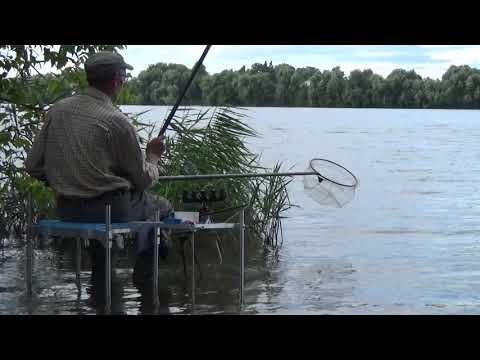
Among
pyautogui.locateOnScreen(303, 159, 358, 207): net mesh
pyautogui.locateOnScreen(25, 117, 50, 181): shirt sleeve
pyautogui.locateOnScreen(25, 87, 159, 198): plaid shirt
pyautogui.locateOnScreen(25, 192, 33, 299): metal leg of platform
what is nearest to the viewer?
pyautogui.locateOnScreen(25, 87, 159, 198): plaid shirt

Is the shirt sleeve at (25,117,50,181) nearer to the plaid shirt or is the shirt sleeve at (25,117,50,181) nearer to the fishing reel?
the plaid shirt

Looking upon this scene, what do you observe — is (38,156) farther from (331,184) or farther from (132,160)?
(331,184)

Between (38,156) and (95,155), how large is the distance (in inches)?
12.0

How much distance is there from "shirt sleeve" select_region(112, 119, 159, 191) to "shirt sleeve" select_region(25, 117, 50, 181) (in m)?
0.34

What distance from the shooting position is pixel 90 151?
5.21 meters

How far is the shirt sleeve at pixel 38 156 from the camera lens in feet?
17.4

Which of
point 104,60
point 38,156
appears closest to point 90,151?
point 38,156

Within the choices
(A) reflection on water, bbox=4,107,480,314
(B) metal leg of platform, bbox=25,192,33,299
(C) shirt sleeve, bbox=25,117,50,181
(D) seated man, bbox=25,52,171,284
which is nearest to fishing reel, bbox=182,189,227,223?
(A) reflection on water, bbox=4,107,480,314

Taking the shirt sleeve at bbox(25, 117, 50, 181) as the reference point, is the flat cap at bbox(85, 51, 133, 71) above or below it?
above

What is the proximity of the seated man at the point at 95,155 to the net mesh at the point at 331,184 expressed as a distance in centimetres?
149

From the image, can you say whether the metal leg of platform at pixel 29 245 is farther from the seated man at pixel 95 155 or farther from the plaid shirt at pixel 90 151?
the plaid shirt at pixel 90 151

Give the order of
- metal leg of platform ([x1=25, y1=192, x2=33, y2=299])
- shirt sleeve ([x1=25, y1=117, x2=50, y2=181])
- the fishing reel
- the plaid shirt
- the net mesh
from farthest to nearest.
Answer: the net mesh → the fishing reel → metal leg of platform ([x1=25, y1=192, x2=33, y2=299]) → shirt sleeve ([x1=25, y1=117, x2=50, y2=181]) → the plaid shirt

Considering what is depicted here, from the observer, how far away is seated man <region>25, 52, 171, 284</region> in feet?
17.1
